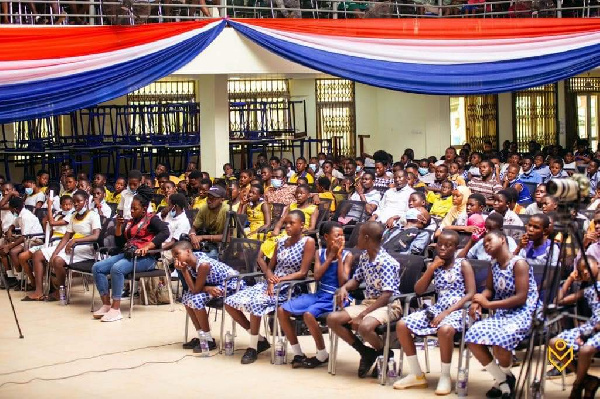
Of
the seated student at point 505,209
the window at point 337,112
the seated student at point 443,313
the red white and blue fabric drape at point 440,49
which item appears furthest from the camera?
the window at point 337,112

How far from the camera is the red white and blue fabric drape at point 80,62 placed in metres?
12.6

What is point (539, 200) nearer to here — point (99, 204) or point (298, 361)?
point (298, 361)

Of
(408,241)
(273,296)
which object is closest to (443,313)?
(273,296)

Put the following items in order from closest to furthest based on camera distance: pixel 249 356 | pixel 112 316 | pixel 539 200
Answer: pixel 249 356, pixel 539 200, pixel 112 316

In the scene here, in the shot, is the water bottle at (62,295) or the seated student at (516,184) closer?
the water bottle at (62,295)

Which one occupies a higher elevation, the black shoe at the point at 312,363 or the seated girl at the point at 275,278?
the seated girl at the point at 275,278

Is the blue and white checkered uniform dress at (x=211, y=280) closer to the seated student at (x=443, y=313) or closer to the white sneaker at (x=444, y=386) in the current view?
the seated student at (x=443, y=313)

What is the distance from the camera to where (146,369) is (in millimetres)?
9070

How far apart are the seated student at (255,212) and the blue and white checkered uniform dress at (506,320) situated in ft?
15.1

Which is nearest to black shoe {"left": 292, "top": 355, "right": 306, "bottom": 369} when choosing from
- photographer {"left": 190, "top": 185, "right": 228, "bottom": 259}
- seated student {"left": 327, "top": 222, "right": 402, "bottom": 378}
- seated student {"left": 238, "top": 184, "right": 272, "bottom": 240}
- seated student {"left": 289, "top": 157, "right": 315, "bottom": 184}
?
seated student {"left": 327, "top": 222, "right": 402, "bottom": 378}

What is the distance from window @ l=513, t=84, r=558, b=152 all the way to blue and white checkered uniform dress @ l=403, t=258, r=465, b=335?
1667 centimetres

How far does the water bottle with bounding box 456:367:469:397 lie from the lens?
774 centimetres

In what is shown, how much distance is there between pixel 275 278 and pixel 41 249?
14.0ft

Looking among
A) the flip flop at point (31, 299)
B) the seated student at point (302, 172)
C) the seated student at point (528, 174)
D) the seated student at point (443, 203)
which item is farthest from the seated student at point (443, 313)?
the seated student at point (302, 172)
